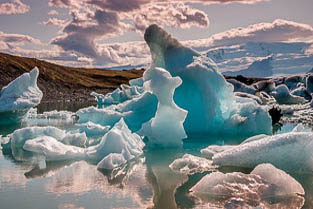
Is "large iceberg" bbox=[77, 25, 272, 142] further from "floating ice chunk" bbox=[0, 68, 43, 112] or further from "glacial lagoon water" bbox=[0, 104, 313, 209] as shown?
"floating ice chunk" bbox=[0, 68, 43, 112]

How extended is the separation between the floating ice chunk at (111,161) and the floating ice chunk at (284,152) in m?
3.26

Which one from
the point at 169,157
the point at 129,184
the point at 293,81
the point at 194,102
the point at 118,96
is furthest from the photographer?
the point at 293,81

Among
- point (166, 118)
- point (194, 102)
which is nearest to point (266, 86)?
point (194, 102)

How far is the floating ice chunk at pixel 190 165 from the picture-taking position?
9.90m

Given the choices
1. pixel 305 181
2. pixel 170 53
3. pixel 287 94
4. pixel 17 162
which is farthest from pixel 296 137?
pixel 287 94

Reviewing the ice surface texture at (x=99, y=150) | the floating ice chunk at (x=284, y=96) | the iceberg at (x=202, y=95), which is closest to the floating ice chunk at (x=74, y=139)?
the ice surface texture at (x=99, y=150)

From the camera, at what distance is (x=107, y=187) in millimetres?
8453

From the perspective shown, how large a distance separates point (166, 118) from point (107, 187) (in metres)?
6.03

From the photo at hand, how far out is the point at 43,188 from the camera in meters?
8.39

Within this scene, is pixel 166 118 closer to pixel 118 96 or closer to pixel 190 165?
pixel 190 165

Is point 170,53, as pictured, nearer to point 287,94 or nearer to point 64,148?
point 64,148

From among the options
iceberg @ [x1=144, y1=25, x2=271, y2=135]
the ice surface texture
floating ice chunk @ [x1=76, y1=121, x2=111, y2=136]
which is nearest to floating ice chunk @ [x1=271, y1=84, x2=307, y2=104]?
iceberg @ [x1=144, y1=25, x2=271, y2=135]

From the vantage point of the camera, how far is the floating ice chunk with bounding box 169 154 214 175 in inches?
390

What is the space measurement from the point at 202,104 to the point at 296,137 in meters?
7.98
